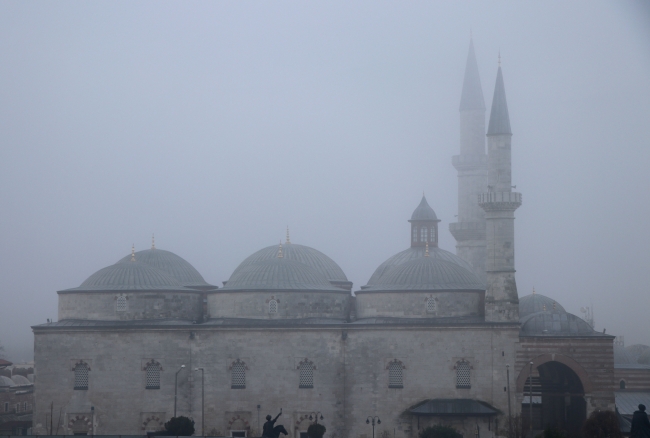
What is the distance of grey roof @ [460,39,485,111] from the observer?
65.9 metres

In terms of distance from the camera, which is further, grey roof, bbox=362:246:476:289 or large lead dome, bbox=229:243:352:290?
grey roof, bbox=362:246:476:289

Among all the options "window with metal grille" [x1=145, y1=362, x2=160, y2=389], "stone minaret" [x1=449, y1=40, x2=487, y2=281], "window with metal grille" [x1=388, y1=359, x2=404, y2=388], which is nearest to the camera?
"window with metal grille" [x1=388, y1=359, x2=404, y2=388]

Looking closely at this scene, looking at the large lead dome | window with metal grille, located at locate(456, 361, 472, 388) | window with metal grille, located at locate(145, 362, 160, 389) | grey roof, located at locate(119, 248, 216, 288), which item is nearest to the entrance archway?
window with metal grille, located at locate(456, 361, 472, 388)

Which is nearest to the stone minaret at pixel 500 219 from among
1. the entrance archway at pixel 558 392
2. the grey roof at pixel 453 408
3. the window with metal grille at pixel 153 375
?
the entrance archway at pixel 558 392

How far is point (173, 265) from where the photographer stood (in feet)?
171

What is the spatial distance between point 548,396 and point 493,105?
13639 millimetres

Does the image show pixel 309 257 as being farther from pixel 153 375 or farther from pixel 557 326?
pixel 557 326

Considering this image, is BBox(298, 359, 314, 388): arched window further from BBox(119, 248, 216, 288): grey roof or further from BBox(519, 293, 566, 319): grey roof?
BBox(519, 293, 566, 319): grey roof

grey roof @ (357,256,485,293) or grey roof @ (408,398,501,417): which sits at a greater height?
grey roof @ (357,256,485,293)

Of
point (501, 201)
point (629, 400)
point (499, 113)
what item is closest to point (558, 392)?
point (629, 400)

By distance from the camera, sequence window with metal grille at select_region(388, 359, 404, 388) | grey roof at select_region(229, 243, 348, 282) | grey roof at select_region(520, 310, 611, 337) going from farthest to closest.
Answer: grey roof at select_region(229, 243, 348, 282), grey roof at select_region(520, 310, 611, 337), window with metal grille at select_region(388, 359, 404, 388)

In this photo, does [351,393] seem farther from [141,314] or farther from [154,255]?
[154,255]

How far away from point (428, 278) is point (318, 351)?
19.2 ft

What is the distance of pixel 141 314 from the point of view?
44.2m
